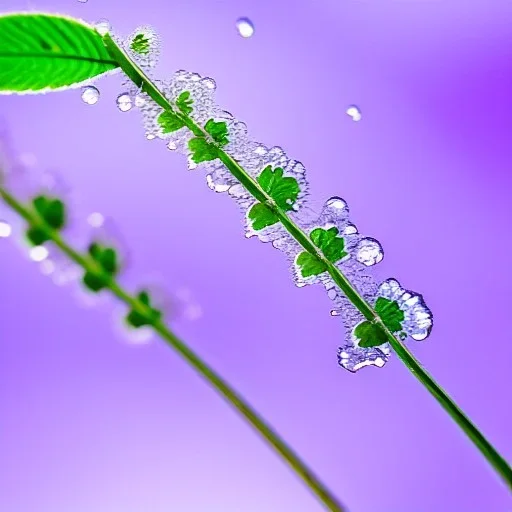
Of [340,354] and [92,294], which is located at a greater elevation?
[92,294]

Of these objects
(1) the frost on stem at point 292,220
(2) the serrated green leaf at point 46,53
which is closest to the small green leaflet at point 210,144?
(1) the frost on stem at point 292,220

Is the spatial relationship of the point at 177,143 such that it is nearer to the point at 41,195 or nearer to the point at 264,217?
the point at 264,217

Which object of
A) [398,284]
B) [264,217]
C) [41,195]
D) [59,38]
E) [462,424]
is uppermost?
[59,38]

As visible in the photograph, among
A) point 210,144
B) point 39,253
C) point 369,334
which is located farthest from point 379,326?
point 39,253

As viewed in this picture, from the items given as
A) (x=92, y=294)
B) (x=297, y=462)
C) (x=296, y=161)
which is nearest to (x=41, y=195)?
(x=92, y=294)

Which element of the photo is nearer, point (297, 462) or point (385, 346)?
point (297, 462)

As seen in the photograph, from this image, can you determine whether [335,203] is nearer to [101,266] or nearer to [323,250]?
[323,250]

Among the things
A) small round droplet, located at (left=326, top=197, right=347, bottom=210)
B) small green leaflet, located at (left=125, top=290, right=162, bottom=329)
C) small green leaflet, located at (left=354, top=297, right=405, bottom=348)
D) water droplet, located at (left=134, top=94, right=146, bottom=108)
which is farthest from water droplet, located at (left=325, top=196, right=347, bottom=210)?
small green leaflet, located at (left=125, top=290, right=162, bottom=329)
